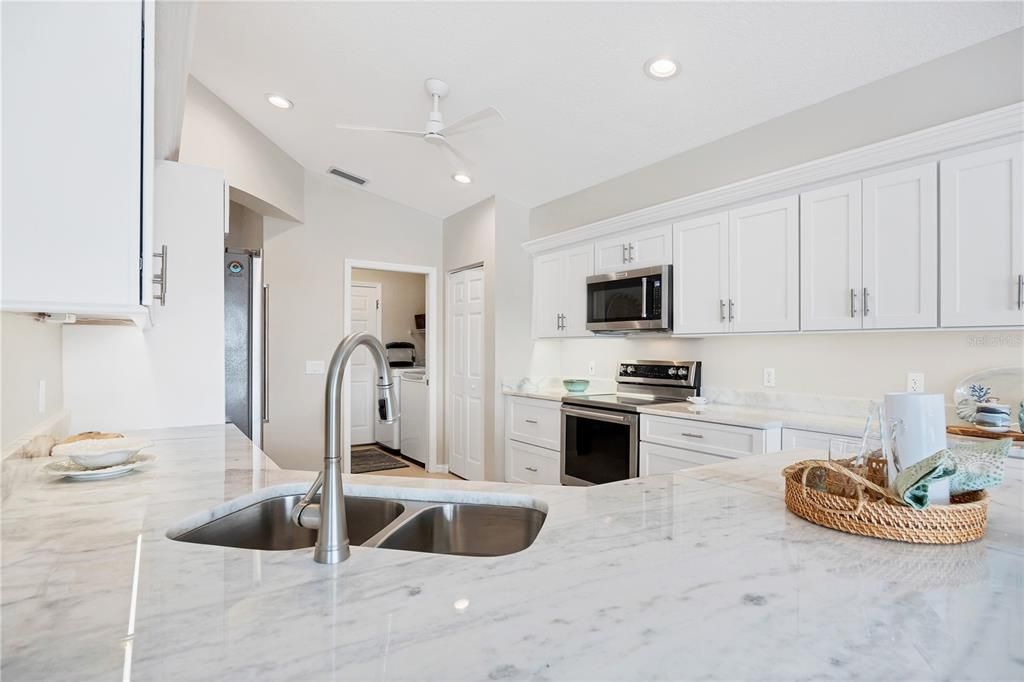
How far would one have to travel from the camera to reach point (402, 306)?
7.41 m

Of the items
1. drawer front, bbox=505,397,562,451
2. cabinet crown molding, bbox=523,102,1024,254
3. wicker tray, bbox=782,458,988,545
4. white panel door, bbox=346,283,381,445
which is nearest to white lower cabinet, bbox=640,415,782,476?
drawer front, bbox=505,397,562,451

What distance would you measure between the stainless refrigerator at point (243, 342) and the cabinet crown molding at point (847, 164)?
252 cm

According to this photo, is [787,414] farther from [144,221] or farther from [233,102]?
[233,102]

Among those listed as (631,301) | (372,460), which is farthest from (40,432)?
(372,460)

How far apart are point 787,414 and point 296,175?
426 cm

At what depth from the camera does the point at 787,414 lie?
115 inches

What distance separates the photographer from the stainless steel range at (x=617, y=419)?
3.33 meters

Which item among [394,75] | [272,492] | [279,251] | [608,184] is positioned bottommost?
[272,492]

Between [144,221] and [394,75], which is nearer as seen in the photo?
[144,221]

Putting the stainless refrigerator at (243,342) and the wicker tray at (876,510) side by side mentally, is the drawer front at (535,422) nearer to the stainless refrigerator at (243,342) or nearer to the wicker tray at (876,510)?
the stainless refrigerator at (243,342)

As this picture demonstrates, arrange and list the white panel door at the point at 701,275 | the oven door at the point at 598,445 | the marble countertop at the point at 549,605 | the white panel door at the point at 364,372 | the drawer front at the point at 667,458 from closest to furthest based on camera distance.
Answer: the marble countertop at the point at 549,605
the drawer front at the point at 667,458
the white panel door at the point at 701,275
the oven door at the point at 598,445
the white panel door at the point at 364,372

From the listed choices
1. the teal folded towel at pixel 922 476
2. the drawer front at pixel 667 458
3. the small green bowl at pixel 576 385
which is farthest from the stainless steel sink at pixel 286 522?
the small green bowl at pixel 576 385

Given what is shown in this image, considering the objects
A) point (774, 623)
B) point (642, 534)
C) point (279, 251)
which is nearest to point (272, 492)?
point (642, 534)

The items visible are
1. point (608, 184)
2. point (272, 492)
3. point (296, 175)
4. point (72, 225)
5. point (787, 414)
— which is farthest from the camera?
point (296, 175)
